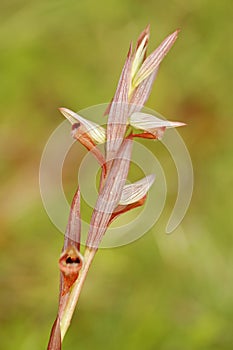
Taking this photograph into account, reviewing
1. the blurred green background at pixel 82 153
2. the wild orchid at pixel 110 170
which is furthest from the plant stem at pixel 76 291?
the blurred green background at pixel 82 153

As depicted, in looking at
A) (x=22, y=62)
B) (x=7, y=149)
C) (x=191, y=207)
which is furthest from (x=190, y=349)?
(x=22, y=62)

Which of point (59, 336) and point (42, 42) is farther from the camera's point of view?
point (42, 42)

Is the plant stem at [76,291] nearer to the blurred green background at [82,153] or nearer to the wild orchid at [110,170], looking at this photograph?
the wild orchid at [110,170]

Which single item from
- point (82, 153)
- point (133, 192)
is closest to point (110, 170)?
point (133, 192)

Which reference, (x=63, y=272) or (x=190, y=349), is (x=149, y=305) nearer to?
(x=190, y=349)

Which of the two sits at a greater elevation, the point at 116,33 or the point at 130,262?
the point at 116,33

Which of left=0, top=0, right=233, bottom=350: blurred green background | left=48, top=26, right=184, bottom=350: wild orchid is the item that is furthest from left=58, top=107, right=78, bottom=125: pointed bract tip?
left=0, top=0, right=233, bottom=350: blurred green background

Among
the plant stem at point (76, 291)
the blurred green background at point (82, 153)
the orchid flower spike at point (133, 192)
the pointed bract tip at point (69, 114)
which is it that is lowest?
the blurred green background at point (82, 153)
